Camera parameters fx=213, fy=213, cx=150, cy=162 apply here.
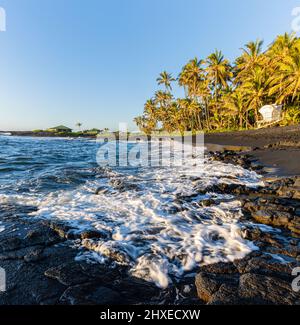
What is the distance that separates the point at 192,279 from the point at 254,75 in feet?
109

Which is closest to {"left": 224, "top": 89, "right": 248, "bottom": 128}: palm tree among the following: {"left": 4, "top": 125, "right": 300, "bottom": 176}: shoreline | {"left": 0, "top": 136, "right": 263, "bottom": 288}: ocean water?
{"left": 4, "top": 125, "right": 300, "bottom": 176}: shoreline

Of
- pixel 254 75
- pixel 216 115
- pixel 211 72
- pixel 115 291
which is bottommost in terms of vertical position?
pixel 115 291

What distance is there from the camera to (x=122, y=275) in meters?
2.95

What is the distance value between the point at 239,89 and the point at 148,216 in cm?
3215

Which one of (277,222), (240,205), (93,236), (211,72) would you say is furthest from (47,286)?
(211,72)

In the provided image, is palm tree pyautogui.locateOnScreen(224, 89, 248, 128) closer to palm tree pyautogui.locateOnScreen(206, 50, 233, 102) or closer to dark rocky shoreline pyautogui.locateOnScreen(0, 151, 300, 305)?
palm tree pyautogui.locateOnScreen(206, 50, 233, 102)

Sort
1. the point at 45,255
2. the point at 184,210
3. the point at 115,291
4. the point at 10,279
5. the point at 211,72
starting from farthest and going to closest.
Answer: the point at 211,72
the point at 184,210
the point at 45,255
the point at 10,279
the point at 115,291

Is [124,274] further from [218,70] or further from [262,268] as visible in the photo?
[218,70]

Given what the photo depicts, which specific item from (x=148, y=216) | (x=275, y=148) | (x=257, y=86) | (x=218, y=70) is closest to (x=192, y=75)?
(x=218, y=70)

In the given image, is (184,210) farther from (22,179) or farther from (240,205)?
(22,179)

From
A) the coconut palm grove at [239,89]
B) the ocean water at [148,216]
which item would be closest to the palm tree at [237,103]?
the coconut palm grove at [239,89]

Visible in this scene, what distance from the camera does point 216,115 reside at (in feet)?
141

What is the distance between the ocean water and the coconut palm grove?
881 inches

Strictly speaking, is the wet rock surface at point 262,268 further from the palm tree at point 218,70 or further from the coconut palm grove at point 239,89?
the palm tree at point 218,70
